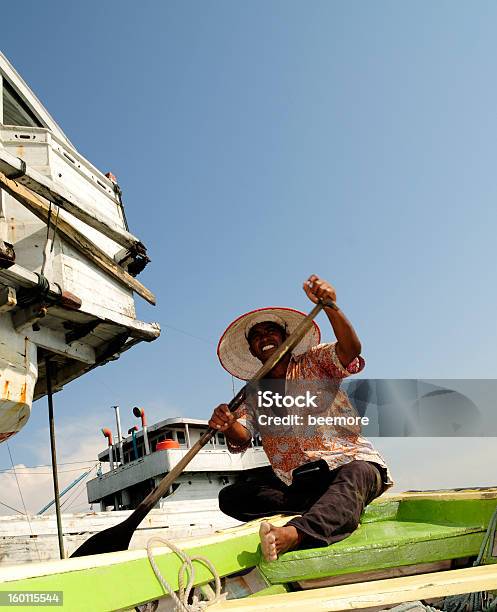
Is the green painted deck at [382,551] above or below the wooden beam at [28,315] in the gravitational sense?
below

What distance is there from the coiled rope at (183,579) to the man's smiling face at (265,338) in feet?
5.60

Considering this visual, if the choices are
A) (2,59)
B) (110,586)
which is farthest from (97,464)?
(110,586)

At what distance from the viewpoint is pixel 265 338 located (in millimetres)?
3754

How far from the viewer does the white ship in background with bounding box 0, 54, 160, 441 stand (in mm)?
7414

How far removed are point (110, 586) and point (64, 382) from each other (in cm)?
862

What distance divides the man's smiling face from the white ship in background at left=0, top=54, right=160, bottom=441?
14.0 feet

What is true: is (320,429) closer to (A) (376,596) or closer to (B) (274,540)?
(B) (274,540)

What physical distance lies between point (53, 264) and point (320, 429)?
265 inches

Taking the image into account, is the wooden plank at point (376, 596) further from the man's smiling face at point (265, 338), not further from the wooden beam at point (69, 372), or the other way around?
the wooden beam at point (69, 372)

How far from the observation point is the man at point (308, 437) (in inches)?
104

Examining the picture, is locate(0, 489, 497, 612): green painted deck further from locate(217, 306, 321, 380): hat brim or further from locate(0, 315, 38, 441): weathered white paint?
locate(0, 315, 38, 441): weathered white paint

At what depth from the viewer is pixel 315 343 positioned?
3828mm

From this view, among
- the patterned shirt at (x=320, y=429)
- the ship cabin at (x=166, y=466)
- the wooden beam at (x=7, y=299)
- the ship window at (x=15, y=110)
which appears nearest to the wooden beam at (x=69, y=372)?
the wooden beam at (x=7, y=299)

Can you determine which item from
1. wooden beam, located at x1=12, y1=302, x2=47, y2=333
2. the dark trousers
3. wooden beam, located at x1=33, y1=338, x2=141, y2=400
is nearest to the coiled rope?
the dark trousers
